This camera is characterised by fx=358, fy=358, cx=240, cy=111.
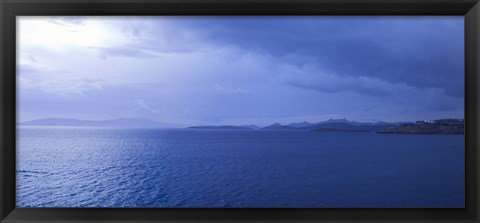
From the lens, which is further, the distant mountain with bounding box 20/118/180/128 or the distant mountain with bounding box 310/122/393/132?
the distant mountain with bounding box 20/118/180/128

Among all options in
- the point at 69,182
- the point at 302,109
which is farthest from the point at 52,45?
the point at 302,109

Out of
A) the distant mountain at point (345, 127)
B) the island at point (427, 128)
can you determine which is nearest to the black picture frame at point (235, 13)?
the distant mountain at point (345, 127)

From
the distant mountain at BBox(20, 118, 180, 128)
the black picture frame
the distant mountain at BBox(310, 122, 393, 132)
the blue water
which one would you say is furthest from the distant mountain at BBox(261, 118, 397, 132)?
the black picture frame

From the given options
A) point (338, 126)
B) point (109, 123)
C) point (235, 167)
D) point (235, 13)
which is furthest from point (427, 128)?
point (235, 13)

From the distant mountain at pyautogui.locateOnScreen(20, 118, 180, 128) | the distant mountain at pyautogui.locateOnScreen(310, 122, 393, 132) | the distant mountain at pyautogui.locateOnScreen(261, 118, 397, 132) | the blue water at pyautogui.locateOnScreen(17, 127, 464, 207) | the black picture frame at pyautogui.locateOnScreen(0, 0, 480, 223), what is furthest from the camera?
the distant mountain at pyautogui.locateOnScreen(20, 118, 180, 128)

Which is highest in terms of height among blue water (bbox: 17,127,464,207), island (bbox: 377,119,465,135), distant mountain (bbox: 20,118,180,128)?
distant mountain (bbox: 20,118,180,128)

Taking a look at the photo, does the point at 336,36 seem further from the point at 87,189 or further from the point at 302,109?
the point at 87,189

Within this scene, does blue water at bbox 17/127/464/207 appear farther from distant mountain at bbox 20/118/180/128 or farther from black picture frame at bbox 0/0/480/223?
black picture frame at bbox 0/0/480/223
